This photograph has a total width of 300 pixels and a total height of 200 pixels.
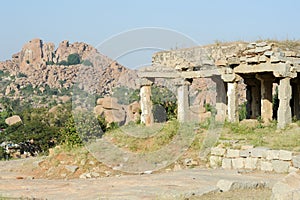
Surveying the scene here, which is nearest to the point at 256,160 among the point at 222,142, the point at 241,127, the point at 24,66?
the point at 222,142

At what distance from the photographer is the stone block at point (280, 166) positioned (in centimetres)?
1248

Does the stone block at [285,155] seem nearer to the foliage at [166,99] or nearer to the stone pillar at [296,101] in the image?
the stone pillar at [296,101]

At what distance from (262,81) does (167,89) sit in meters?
11.6

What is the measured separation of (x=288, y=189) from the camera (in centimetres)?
724

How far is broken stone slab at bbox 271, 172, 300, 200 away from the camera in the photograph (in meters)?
7.04

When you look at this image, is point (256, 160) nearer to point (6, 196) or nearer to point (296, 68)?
point (296, 68)

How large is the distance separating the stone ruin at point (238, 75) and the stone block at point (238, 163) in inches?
159

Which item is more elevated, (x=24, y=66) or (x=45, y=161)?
(x=24, y=66)

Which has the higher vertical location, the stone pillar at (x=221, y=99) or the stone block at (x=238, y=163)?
the stone pillar at (x=221, y=99)

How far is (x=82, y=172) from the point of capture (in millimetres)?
14242

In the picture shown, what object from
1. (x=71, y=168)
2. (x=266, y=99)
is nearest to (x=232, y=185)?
(x=71, y=168)

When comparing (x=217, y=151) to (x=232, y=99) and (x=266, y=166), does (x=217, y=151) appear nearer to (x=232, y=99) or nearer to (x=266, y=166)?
(x=266, y=166)

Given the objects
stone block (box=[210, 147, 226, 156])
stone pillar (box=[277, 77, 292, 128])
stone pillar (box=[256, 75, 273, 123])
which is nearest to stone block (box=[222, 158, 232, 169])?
stone block (box=[210, 147, 226, 156])

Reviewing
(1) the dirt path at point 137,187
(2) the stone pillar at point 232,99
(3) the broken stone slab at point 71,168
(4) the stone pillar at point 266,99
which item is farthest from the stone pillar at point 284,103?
(3) the broken stone slab at point 71,168
